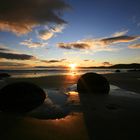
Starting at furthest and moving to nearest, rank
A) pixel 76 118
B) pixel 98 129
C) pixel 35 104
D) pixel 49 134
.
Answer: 1. pixel 35 104
2. pixel 76 118
3. pixel 98 129
4. pixel 49 134

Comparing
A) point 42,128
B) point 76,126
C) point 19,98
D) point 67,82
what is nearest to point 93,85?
point 19,98

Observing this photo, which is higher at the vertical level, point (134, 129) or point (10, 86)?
point (10, 86)

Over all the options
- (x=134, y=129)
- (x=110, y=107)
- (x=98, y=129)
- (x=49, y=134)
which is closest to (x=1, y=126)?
(x=49, y=134)

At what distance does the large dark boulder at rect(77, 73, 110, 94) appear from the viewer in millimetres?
12404

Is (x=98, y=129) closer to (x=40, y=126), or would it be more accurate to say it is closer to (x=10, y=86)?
(x=40, y=126)

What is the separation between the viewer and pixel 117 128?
17.9ft

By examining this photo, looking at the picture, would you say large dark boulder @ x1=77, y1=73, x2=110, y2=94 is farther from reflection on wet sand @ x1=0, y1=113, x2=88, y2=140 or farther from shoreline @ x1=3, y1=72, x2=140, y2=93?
reflection on wet sand @ x1=0, y1=113, x2=88, y2=140

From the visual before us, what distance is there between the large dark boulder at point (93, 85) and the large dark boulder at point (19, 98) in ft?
16.2

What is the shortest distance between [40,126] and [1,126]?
1177 millimetres

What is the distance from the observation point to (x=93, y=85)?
12.7m

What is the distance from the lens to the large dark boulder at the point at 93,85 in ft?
40.7

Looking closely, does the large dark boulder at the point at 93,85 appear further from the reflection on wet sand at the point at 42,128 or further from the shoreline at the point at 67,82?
the reflection on wet sand at the point at 42,128

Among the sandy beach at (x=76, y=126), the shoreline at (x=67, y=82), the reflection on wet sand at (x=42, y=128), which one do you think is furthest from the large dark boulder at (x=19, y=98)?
the shoreline at (x=67, y=82)

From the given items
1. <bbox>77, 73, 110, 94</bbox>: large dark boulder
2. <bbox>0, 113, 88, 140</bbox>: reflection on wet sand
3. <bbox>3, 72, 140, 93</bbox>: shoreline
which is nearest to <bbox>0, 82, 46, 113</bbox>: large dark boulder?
<bbox>0, 113, 88, 140</bbox>: reflection on wet sand
